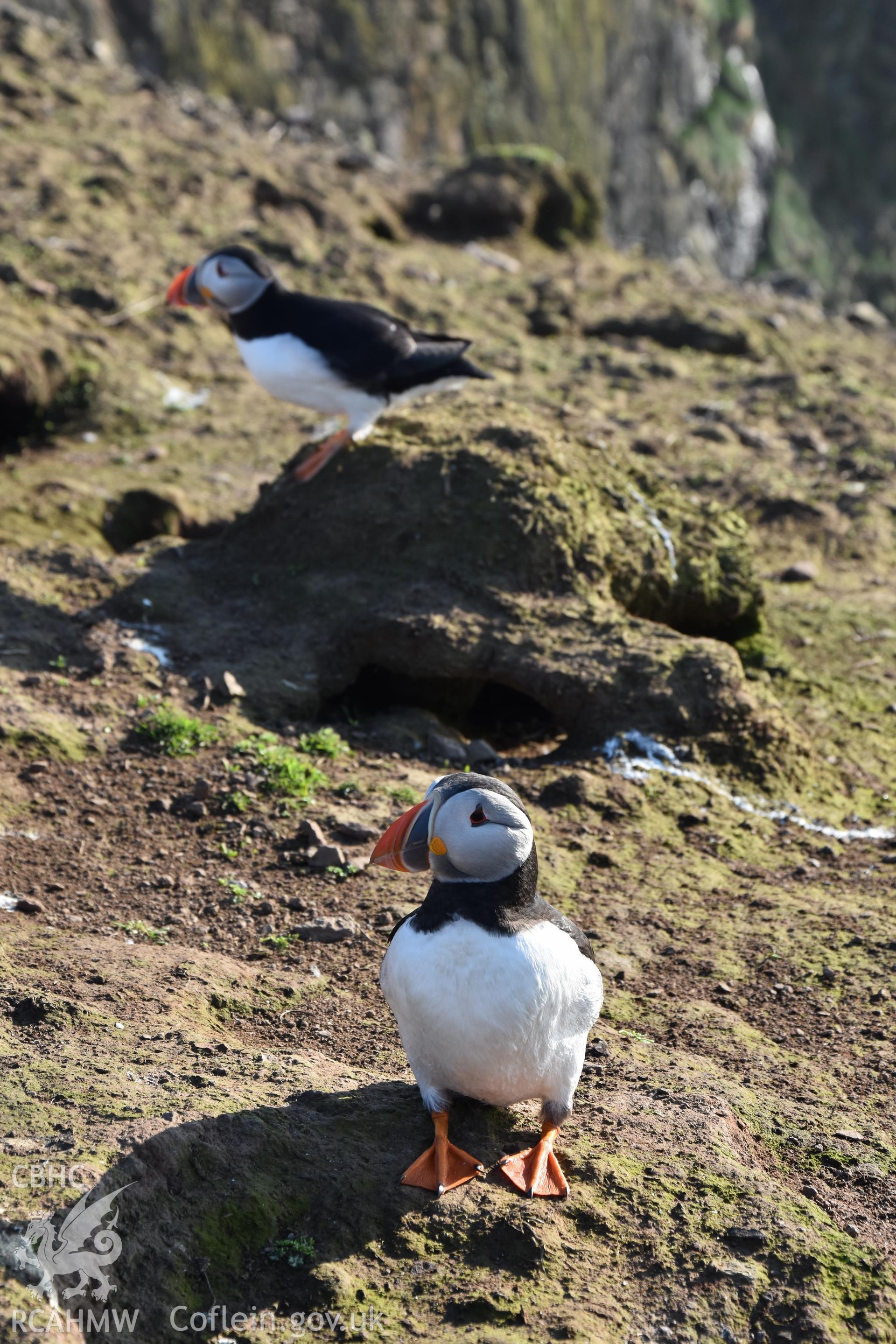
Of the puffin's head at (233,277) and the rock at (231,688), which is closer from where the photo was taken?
the rock at (231,688)

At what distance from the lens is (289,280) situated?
38.9 ft

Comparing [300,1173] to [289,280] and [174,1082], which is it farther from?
[289,280]

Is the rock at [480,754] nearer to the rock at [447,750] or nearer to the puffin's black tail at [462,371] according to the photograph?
the rock at [447,750]

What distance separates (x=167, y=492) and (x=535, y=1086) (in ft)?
17.6

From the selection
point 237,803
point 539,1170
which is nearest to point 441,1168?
point 539,1170

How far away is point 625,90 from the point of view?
1291 inches

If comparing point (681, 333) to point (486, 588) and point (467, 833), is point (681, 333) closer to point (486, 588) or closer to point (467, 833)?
point (486, 588)

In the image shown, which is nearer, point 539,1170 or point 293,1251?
point 293,1251

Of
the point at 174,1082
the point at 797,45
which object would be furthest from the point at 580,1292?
the point at 797,45

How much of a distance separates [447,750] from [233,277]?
3.06m

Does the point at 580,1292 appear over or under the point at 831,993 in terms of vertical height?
over

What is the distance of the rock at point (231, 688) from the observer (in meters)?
5.88

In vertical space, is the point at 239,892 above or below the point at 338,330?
below

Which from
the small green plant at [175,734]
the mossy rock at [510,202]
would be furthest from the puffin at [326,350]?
the mossy rock at [510,202]
